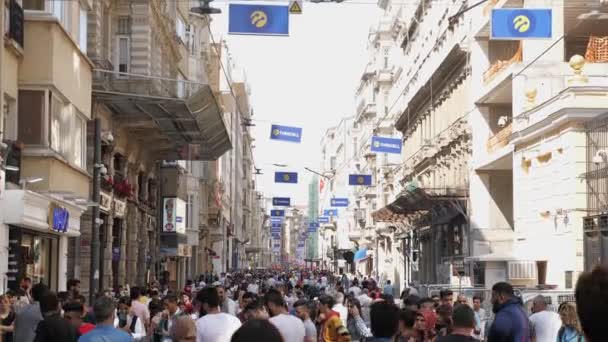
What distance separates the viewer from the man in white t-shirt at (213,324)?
376 inches

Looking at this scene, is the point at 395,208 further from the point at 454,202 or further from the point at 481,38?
the point at 481,38

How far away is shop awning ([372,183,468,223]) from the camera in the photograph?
142ft

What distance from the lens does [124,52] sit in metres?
35.6

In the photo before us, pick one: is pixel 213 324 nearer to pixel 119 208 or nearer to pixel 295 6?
pixel 295 6

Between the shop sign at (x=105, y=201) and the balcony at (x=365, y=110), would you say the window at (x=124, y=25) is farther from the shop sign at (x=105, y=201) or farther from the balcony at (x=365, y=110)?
the balcony at (x=365, y=110)

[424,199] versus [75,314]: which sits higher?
[424,199]

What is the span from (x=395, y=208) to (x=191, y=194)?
1513cm

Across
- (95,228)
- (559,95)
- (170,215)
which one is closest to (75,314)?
(95,228)

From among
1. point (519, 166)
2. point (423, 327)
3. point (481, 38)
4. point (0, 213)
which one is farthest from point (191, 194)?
point (423, 327)

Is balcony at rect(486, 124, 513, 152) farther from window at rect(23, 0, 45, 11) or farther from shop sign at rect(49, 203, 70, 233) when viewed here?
window at rect(23, 0, 45, 11)

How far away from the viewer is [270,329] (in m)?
4.13

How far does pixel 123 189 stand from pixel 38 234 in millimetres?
10855

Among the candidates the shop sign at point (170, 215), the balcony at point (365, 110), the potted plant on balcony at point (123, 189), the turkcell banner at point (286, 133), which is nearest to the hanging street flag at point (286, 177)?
the shop sign at point (170, 215)

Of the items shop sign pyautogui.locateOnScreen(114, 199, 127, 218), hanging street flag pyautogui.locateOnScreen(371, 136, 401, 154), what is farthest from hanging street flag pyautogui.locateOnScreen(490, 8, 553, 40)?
hanging street flag pyautogui.locateOnScreen(371, 136, 401, 154)
